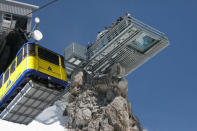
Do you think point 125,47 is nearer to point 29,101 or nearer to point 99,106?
point 99,106

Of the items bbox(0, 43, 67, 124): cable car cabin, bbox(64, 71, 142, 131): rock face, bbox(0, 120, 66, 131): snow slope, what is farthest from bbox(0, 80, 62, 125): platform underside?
bbox(0, 120, 66, 131): snow slope

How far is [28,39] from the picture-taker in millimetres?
22656

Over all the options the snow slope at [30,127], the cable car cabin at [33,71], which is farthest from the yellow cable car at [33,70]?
the snow slope at [30,127]

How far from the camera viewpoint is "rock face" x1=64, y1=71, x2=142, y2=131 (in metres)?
27.7

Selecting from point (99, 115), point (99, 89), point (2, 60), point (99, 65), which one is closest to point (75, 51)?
point (99, 65)

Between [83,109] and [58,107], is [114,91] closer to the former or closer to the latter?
[83,109]

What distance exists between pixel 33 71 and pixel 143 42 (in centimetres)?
1416

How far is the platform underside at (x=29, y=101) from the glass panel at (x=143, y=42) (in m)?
11.8

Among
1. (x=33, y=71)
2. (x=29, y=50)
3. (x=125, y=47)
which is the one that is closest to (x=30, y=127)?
(x=125, y=47)

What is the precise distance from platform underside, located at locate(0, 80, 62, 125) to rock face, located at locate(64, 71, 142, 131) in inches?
417

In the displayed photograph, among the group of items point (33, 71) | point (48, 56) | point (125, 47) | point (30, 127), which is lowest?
point (33, 71)

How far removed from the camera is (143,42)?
89.1 ft

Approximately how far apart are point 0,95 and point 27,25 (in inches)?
469

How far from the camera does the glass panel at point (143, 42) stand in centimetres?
2647
